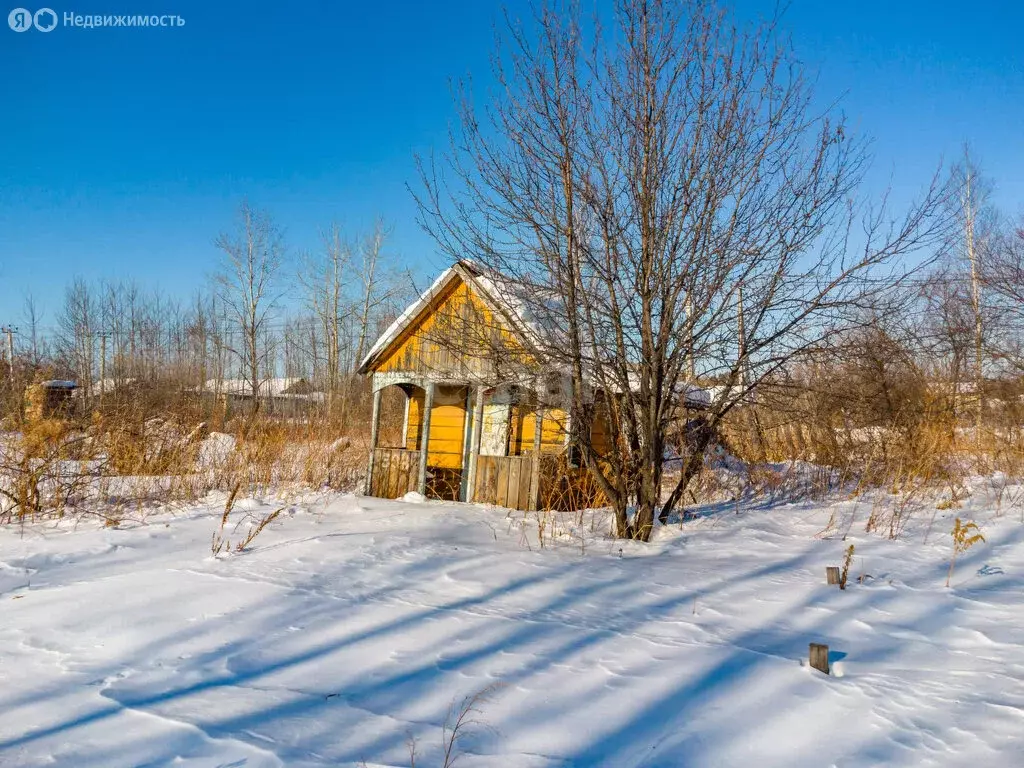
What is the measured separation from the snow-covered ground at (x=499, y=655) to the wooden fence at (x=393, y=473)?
485 centimetres

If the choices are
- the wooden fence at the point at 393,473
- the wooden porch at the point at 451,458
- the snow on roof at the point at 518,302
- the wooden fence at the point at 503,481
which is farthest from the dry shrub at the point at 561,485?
the snow on roof at the point at 518,302

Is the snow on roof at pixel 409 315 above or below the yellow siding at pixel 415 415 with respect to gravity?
above

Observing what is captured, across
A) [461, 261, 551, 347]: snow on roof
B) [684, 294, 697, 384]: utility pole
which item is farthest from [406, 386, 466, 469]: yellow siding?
[684, 294, 697, 384]: utility pole

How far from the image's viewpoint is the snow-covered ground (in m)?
3.03

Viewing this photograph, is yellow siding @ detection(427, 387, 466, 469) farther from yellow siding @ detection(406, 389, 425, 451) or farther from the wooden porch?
yellow siding @ detection(406, 389, 425, 451)

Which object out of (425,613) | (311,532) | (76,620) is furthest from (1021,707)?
(311,532)

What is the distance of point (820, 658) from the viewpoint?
3816 mm

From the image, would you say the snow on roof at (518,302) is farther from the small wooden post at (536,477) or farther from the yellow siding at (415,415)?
the yellow siding at (415,415)

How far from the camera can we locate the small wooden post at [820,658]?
12.5ft

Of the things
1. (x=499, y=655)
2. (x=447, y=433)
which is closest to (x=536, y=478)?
(x=447, y=433)

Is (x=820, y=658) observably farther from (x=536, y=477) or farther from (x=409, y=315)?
(x=409, y=315)

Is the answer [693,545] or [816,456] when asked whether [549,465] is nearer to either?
[693,545]

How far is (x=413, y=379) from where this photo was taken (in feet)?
39.3

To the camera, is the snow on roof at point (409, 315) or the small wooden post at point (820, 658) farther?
the snow on roof at point (409, 315)
